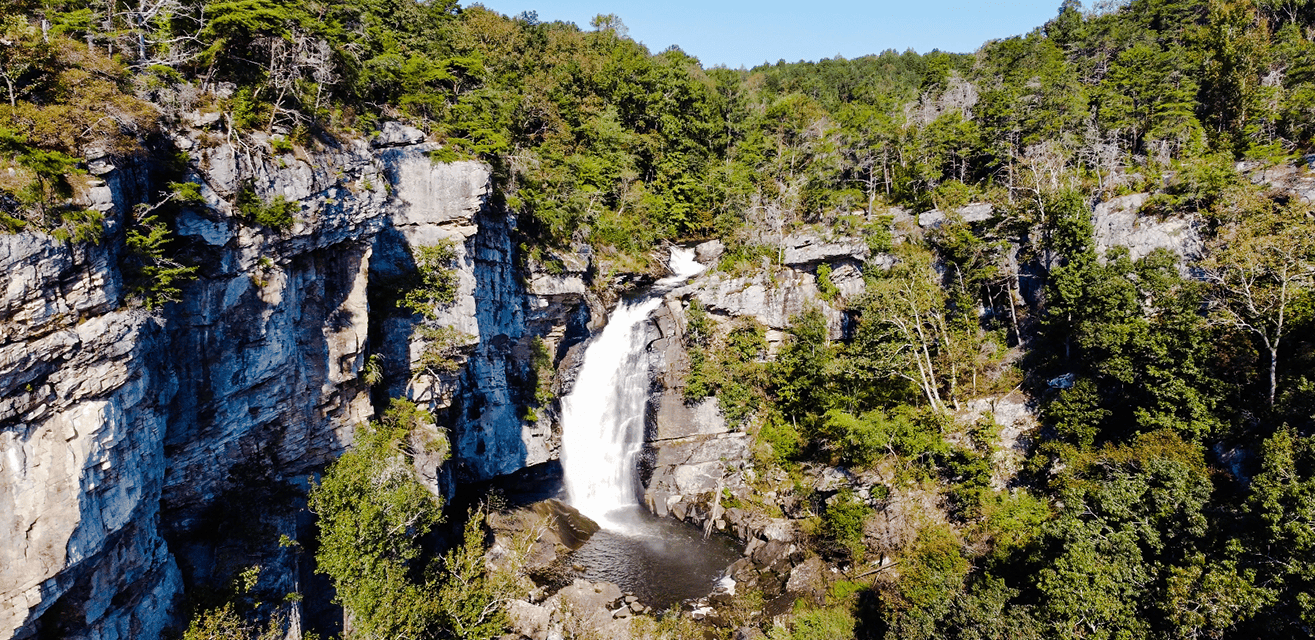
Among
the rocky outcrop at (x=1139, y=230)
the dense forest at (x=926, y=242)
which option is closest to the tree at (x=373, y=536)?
the dense forest at (x=926, y=242)

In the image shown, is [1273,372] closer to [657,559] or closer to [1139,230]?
[1139,230]

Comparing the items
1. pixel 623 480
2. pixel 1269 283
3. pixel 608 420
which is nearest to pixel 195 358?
pixel 608 420

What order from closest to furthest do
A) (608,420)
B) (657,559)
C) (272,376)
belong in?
(272,376) < (657,559) < (608,420)

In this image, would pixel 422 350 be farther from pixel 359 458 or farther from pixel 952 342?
pixel 952 342

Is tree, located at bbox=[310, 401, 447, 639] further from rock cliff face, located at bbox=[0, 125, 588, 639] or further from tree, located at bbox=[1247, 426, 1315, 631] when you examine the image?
tree, located at bbox=[1247, 426, 1315, 631]

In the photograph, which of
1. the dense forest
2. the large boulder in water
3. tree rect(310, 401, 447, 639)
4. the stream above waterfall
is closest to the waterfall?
the stream above waterfall
